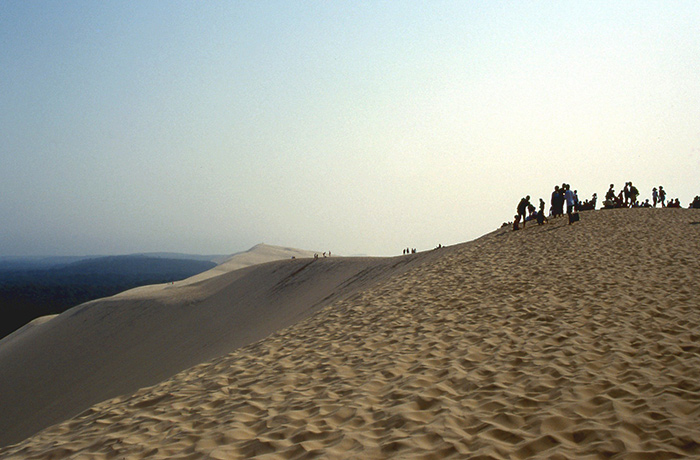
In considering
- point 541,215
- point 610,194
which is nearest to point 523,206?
point 541,215

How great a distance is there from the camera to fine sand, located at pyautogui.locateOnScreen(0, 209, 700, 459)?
424 cm

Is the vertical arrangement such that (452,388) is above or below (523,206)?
below

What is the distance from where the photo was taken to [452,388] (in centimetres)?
548

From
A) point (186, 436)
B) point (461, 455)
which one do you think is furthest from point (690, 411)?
point (186, 436)

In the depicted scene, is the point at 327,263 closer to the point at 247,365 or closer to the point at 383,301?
the point at 383,301

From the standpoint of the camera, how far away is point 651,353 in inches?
241

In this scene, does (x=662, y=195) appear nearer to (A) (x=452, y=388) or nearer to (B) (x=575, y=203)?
(B) (x=575, y=203)

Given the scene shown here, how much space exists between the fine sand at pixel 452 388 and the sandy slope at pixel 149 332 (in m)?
8.04

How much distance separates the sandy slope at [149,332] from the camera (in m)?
18.5

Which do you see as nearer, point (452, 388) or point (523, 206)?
point (452, 388)

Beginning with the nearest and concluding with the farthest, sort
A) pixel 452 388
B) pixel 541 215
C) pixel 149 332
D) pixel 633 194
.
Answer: pixel 452 388 → pixel 541 215 → pixel 149 332 → pixel 633 194

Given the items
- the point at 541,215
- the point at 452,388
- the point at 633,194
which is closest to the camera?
the point at 452,388

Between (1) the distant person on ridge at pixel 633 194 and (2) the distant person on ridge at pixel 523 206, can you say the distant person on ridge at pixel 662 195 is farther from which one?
(2) the distant person on ridge at pixel 523 206

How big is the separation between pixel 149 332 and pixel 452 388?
2450cm
